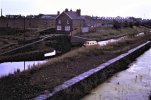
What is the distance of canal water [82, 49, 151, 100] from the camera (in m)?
9.50

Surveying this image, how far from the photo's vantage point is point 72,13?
8425 centimetres

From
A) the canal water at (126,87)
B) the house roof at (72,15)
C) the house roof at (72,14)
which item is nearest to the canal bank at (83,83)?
the canal water at (126,87)

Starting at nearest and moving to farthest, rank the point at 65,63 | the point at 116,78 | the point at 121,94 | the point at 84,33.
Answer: the point at 121,94 → the point at 116,78 → the point at 65,63 → the point at 84,33

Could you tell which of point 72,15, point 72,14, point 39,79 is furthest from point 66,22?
point 39,79

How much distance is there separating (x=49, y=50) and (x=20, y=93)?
42627mm

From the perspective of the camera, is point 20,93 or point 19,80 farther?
point 19,80

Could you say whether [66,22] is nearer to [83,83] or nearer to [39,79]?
[39,79]

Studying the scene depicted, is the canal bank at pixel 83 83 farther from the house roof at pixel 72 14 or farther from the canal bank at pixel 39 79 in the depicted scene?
the house roof at pixel 72 14

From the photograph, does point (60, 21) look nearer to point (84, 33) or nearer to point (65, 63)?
point (84, 33)

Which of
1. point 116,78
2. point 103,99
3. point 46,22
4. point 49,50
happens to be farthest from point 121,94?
point 46,22

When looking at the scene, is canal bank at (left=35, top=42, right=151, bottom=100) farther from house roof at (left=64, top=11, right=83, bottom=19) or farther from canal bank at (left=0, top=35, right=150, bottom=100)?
house roof at (left=64, top=11, right=83, bottom=19)

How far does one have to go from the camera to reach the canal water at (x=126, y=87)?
9.50 metres

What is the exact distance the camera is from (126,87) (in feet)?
35.8

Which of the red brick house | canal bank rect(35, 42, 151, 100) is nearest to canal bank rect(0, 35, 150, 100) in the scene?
canal bank rect(35, 42, 151, 100)
